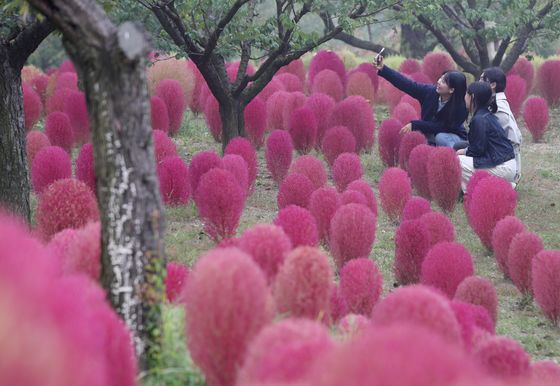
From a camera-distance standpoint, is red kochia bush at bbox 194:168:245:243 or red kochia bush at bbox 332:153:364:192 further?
red kochia bush at bbox 332:153:364:192

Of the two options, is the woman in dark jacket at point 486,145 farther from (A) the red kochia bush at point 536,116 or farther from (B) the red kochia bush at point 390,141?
(A) the red kochia bush at point 536,116

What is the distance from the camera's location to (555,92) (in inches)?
497

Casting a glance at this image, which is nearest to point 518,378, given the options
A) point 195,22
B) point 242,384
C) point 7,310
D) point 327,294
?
point 327,294

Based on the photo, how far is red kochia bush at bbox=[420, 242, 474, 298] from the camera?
4703 millimetres

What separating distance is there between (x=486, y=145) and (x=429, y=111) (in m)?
1.19

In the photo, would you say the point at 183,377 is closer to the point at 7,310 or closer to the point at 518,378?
the point at 518,378

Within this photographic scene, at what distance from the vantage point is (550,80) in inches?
492

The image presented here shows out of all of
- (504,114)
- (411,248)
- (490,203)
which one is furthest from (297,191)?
(504,114)

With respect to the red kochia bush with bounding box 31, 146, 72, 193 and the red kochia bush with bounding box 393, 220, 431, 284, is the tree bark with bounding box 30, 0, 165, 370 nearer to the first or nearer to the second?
the red kochia bush with bounding box 393, 220, 431, 284

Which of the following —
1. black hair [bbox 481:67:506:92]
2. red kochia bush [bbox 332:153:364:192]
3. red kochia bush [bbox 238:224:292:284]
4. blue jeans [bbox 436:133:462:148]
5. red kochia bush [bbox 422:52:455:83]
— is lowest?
red kochia bush [bbox 238:224:292:284]

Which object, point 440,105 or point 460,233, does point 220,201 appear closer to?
point 460,233

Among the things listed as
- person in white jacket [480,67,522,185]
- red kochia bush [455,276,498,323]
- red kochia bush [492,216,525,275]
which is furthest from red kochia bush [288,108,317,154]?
red kochia bush [455,276,498,323]

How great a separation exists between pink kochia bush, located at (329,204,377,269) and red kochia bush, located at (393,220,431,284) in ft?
0.62

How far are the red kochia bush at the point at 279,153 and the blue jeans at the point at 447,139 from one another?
149 centimetres
